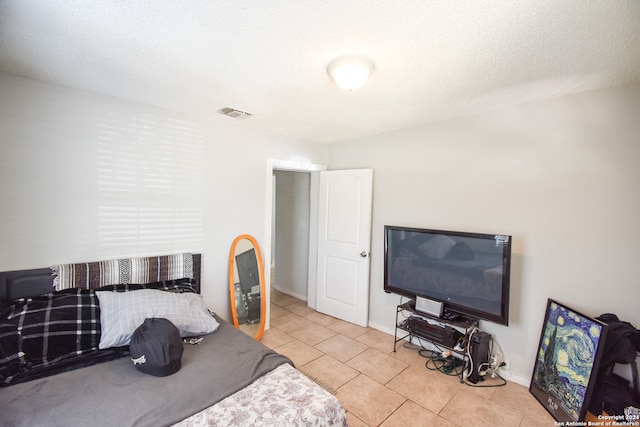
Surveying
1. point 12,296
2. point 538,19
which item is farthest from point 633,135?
point 12,296

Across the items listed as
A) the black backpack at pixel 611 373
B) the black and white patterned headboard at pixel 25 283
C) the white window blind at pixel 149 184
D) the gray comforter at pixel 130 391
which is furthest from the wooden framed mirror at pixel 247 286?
Answer: the black backpack at pixel 611 373

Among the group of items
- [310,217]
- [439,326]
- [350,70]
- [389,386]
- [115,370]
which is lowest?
[389,386]

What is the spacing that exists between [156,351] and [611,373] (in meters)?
2.90

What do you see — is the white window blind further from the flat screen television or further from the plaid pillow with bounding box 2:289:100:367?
the flat screen television

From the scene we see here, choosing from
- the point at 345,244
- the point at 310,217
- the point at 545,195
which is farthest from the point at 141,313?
the point at 545,195

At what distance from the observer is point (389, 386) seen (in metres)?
2.40

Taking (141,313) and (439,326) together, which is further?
(439,326)

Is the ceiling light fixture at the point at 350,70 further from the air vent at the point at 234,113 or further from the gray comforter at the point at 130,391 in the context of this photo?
the gray comforter at the point at 130,391

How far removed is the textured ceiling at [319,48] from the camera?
4.15 ft

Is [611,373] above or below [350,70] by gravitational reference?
below

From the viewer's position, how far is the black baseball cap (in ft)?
5.29

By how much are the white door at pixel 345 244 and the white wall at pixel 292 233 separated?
0.60 meters

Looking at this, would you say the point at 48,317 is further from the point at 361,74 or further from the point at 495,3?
the point at 495,3

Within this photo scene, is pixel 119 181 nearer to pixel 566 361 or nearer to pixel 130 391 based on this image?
pixel 130 391
